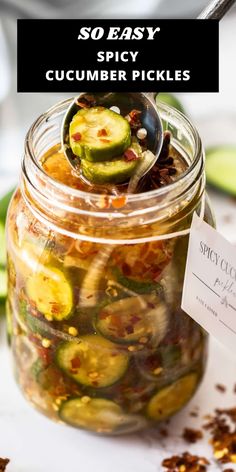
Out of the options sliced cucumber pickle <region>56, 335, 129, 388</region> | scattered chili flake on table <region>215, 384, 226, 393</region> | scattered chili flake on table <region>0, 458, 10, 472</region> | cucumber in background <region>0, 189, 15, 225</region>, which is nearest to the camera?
sliced cucumber pickle <region>56, 335, 129, 388</region>

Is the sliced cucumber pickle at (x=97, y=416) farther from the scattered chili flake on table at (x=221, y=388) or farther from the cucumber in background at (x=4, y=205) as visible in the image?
the cucumber in background at (x=4, y=205)

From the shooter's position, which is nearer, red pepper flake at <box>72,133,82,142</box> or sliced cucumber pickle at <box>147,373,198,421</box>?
red pepper flake at <box>72,133,82,142</box>

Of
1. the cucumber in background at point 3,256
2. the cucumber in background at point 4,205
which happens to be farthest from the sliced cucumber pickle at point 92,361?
the cucumber in background at point 4,205

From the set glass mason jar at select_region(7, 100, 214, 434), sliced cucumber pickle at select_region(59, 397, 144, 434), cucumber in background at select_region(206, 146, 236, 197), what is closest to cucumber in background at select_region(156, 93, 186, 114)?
cucumber in background at select_region(206, 146, 236, 197)

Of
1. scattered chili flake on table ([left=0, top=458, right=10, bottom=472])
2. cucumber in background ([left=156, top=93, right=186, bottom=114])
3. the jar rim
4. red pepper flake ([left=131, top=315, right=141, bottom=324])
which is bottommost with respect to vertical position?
scattered chili flake on table ([left=0, top=458, right=10, bottom=472])

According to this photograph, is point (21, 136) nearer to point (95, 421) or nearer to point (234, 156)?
point (234, 156)

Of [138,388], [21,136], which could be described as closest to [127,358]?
[138,388]

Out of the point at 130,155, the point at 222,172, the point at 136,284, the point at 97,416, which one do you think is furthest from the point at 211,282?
the point at 222,172

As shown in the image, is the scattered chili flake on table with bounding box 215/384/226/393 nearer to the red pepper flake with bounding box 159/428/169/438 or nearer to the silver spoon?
the red pepper flake with bounding box 159/428/169/438
